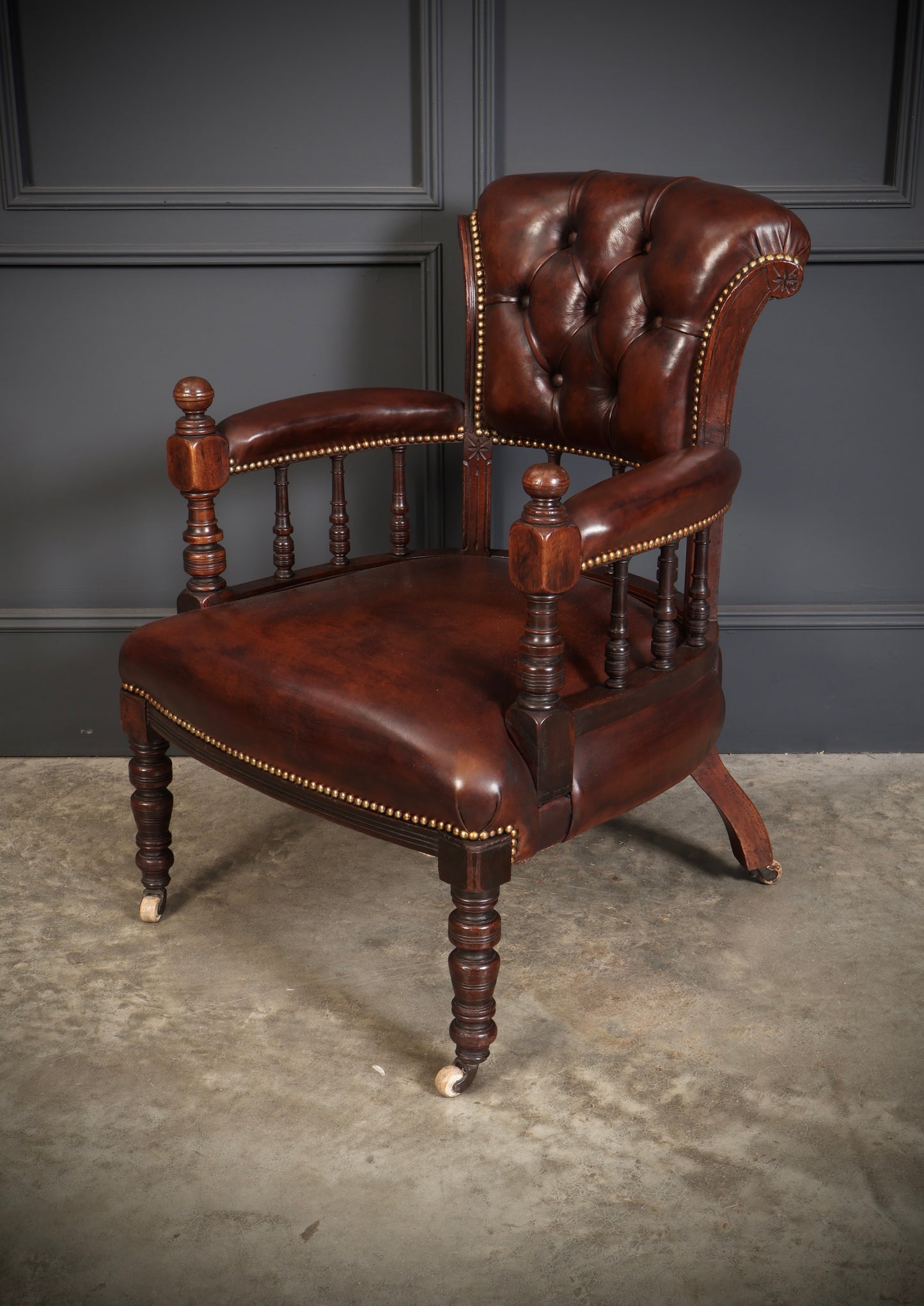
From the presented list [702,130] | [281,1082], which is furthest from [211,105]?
[281,1082]

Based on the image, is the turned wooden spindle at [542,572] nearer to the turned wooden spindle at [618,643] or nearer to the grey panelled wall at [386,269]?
the turned wooden spindle at [618,643]

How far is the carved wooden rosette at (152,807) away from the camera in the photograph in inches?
74.0

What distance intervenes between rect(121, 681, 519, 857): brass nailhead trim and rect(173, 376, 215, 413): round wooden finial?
0.42 meters

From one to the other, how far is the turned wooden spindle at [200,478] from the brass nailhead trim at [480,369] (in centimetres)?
46

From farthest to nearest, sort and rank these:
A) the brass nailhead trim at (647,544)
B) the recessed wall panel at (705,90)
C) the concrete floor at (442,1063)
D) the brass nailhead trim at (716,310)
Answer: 1. the recessed wall panel at (705,90)
2. the brass nailhead trim at (716,310)
3. the brass nailhead trim at (647,544)
4. the concrete floor at (442,1063)

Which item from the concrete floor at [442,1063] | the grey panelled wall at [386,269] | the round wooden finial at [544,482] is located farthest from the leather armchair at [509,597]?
the grey panelled wall at [386,269]

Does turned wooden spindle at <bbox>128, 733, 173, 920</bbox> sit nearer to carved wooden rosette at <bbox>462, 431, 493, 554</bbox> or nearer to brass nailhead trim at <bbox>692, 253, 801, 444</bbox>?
carved wooden rosette at <bbox>462, 431, 493, 554</bbox>

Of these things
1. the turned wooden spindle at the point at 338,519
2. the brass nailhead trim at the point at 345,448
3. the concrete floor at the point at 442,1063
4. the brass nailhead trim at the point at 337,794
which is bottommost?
the concrete floor at the point at 442,1063

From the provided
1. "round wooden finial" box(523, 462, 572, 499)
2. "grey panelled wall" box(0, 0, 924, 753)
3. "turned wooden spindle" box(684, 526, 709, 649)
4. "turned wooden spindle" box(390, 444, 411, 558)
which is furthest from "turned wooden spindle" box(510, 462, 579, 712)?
"grey panelled wall" box(0, 0, 924, 753)

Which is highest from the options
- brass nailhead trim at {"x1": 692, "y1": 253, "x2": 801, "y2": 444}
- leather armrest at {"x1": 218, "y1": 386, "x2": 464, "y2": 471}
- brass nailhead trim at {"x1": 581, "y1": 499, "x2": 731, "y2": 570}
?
brass nailhead trim at {"x1": 692, "y1": 253, "x2": 801, "y2": 444}

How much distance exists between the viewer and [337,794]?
153cm

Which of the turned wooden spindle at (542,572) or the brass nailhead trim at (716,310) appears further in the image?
the brass nailhead trim at (716,310)

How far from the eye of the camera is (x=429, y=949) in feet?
6.18

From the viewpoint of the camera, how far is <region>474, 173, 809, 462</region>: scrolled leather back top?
1705 millimetres
